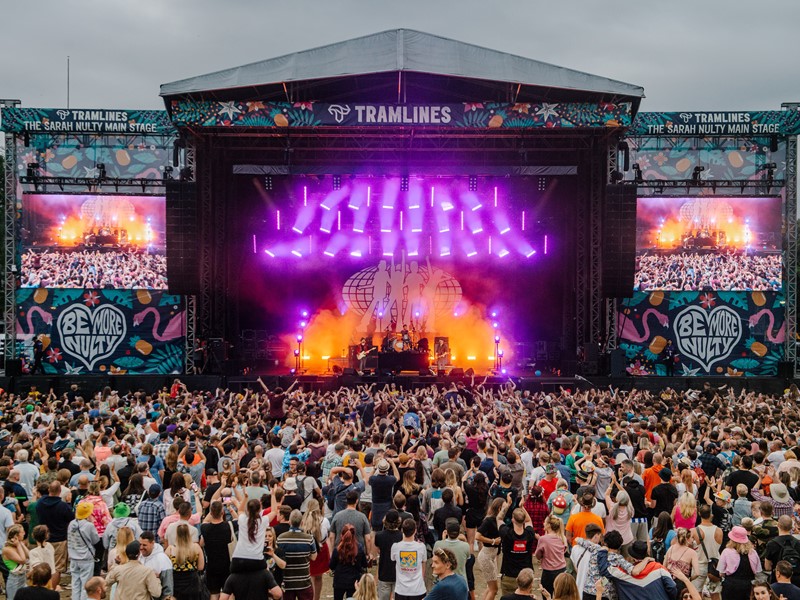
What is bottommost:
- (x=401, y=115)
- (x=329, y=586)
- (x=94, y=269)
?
(x=329, y=586)

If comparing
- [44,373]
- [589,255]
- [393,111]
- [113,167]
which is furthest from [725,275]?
[44,373]

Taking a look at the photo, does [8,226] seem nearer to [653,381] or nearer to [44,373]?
[44,373]

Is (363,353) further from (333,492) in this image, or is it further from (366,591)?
(366,591)

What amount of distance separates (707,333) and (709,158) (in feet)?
17.1

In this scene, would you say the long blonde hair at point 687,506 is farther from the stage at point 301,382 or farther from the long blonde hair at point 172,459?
the stage at point 301,382

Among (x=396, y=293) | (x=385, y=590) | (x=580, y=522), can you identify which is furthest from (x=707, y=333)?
(x=385, y=590)

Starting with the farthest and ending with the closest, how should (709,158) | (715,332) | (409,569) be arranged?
(715,332), (709,158), (409,569)

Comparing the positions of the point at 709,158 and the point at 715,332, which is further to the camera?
the point at 715,332

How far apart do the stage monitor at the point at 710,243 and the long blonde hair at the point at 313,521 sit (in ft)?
65.9

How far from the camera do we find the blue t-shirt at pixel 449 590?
5.93m

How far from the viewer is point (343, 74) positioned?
22.3 metres

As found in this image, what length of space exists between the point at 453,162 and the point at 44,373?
530 inches

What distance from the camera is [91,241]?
24812 mm

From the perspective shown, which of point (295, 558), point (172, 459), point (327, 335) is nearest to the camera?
point (295, 558)
